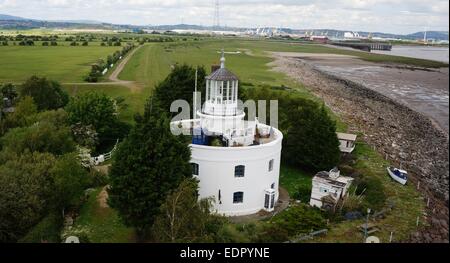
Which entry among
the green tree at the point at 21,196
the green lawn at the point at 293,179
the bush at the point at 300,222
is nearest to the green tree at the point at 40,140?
the green tree at the point at 21,196

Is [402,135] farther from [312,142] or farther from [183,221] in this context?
[183,221]

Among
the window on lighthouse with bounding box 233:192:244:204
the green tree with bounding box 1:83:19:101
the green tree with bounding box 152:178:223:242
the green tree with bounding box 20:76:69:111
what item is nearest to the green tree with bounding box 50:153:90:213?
the green tree with bounding box 152:178:223:242

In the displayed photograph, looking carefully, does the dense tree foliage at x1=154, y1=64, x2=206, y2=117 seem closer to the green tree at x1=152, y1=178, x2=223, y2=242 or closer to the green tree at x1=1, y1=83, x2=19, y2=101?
the green tree at x1=1, y1=83, x2=19, y2=101

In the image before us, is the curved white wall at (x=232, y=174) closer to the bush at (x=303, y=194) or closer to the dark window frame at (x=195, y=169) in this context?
the dark window frame at (x=195, y=169)

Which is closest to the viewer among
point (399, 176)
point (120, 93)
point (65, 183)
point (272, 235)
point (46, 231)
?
point (272, 235)

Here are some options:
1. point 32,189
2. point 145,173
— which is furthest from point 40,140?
point 145,173
